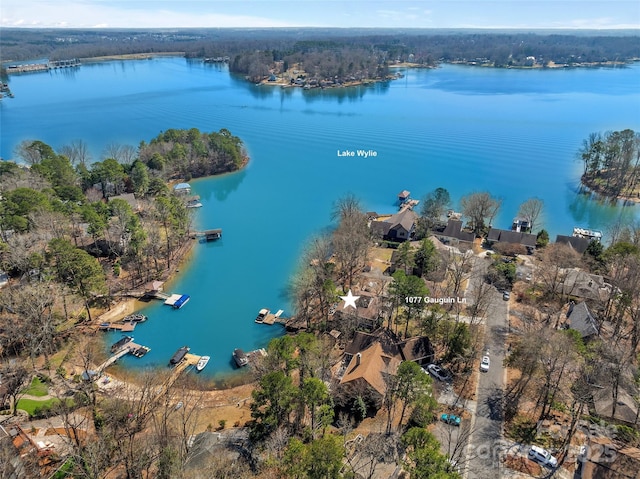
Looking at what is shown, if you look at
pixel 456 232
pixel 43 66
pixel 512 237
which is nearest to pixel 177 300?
pixel 456 232

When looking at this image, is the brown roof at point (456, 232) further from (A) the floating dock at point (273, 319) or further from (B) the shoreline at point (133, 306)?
(B) the shoreline at point (133, 306)

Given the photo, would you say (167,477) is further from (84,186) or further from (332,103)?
(332,103)

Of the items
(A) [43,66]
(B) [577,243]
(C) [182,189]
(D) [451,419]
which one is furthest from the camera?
(A) [43,66]

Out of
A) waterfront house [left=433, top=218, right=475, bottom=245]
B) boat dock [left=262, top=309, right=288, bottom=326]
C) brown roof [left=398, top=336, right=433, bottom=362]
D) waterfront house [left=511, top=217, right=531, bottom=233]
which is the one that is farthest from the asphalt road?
waterfront house [left=511, top=217, right=531, bottom=233]

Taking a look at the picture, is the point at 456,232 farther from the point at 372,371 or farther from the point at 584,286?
the point at 372,371

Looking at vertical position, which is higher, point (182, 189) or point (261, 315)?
point (182, 189)

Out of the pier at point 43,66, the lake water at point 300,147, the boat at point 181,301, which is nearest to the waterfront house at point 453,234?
the lake water at point 300,147
